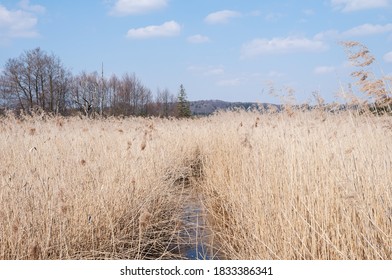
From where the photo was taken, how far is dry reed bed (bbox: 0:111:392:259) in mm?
1863

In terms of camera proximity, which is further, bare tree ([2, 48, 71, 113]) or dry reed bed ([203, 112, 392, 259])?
→ bare tree ([2, 48, 71, 113])

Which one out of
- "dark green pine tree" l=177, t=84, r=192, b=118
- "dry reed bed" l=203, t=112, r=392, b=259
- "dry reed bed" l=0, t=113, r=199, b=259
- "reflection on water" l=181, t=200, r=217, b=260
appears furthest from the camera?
"dark green pine tree" l=177, t=84, r=192, b=118

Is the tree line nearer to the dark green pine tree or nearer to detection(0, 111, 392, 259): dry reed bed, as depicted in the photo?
detection(0, 111, 392, 259): dry reed bed

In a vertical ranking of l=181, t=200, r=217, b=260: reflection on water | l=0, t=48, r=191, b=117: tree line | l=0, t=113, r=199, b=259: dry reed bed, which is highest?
l=0, t=48, r=191, b=117: tree line

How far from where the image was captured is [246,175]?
3.20m

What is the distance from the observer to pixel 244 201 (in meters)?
2.76

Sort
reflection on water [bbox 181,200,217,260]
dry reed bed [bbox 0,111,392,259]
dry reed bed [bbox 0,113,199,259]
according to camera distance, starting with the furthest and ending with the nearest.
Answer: reflection on water [bbox 181,200,217,260] < dry reed bed [bbox 0,113,199,259] < dry reed bed [bbox 0,111,392,259]

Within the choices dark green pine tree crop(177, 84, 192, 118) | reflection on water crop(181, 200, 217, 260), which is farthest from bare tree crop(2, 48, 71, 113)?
dark green pine tree crop(177, 84, 192, 118)

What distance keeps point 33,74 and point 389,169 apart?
13.9 feet

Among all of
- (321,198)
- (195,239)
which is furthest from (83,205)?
(321,198)

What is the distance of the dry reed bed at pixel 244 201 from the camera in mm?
1863

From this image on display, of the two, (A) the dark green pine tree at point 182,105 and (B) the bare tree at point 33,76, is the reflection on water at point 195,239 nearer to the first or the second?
(B) the bare tree at point 33,76
